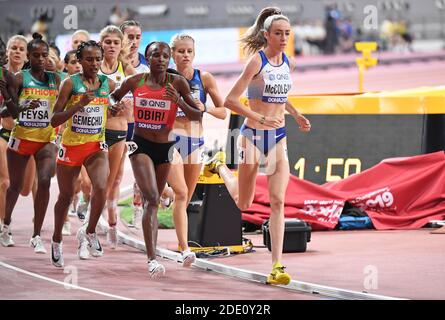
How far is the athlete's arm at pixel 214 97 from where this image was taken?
10633mm

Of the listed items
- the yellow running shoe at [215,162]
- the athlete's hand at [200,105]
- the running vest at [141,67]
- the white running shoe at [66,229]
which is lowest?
the white running shoe at [66,229]

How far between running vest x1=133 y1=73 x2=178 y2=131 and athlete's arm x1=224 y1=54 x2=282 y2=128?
565 mm

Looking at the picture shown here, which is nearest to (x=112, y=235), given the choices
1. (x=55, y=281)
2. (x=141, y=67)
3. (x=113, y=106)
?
(x=113, y=106)

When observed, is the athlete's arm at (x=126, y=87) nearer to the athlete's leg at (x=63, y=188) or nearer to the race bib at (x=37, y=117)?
the athlete's leg at (x=63, y=188)

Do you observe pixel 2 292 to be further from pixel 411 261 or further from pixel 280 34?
pixel 411 261

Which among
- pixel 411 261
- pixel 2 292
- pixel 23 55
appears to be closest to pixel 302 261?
pixel 411 261

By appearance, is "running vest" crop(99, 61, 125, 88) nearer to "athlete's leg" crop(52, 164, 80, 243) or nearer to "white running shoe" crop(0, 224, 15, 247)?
"athlete's leg" crop(52, 164, 80, 243)

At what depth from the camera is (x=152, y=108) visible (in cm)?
993

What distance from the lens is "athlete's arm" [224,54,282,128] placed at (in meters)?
9.56

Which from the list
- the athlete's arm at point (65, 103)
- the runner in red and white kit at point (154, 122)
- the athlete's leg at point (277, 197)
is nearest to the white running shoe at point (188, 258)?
the runner in red and white kit at point (154, 122)

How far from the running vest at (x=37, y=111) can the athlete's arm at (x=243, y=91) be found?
2.29 metres

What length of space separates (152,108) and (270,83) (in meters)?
1.13

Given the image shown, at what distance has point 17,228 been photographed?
44.4 feet
